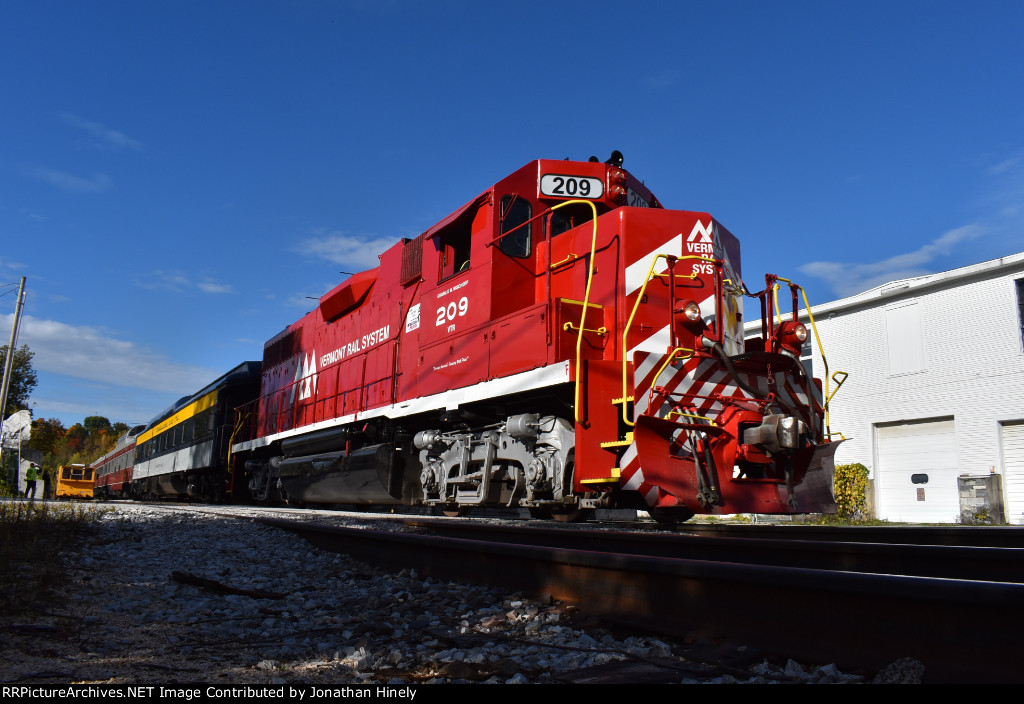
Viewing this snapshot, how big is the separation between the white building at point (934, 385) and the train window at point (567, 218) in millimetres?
10069

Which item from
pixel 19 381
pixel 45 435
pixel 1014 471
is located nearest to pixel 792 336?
pixel 1014 471

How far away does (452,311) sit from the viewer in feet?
25.2

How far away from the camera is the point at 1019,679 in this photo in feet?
5.90

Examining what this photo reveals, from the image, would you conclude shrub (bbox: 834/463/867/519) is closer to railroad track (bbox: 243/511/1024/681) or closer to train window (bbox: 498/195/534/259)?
train window (bbox: 498/195/534/259)

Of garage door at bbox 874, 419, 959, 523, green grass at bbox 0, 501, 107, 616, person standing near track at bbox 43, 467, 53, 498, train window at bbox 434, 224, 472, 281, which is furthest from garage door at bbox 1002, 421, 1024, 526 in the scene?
person standing near track at bbox 43, 467, 53, 498

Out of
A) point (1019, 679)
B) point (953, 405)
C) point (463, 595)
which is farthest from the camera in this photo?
point (953, 405)

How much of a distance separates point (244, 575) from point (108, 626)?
4.40ft

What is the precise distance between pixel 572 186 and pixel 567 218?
0.34 metres

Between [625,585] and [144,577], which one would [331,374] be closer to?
[144,577]

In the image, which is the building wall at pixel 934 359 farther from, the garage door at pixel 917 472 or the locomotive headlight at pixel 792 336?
the locomotive headlight at pixel 792 336

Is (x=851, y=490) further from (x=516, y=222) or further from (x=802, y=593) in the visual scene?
(x=802, y=593)

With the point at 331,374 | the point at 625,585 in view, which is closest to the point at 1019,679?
the point at 625,585

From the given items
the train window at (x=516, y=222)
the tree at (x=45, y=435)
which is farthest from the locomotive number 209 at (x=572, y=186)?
the tree at (x=45, y=435)

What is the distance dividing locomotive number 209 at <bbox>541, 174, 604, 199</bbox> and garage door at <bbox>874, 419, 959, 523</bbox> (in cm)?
1057
